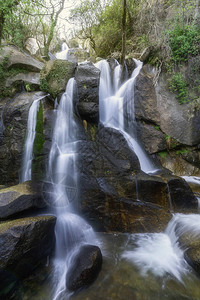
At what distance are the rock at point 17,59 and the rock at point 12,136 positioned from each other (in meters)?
2.69

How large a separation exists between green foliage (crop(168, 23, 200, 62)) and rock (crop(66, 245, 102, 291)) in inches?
321

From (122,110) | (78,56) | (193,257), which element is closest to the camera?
(193,257)

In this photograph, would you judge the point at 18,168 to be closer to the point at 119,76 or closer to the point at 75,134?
the point at 75,134

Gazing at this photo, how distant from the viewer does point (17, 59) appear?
787 centimetres

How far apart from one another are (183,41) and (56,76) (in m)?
5.80

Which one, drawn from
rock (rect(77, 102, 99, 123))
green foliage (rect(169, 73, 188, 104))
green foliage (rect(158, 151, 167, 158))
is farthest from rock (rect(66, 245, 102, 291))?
green foliage (rect(169, 73, 188, 104))

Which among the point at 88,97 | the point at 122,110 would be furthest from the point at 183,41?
the point at 88,97

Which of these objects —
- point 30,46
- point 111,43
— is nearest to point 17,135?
point 111,43

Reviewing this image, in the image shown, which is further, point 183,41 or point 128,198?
point 183,41

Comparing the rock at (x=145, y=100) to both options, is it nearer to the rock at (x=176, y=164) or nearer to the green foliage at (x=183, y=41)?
the rock at (x=176, y=164)

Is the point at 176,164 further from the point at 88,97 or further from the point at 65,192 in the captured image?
the point at 65,192

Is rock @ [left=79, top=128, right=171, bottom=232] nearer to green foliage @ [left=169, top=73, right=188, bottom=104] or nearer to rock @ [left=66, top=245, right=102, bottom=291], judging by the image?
rock @ [left=66, top=245, right=102, bottom=291]

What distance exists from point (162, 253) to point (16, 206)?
3345mm

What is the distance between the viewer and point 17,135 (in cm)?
545
